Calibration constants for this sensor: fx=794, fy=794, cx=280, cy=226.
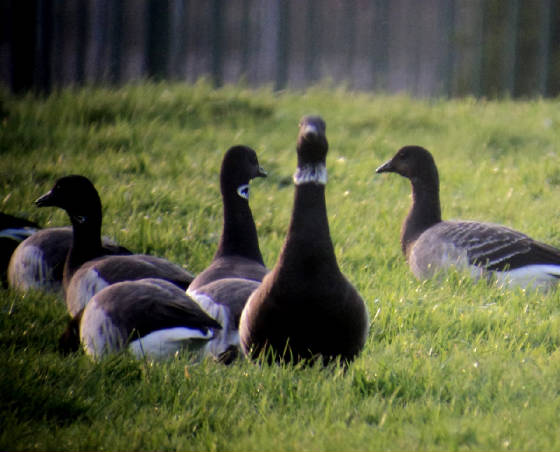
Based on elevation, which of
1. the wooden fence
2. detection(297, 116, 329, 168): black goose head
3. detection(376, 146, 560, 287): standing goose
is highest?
the wooden fence

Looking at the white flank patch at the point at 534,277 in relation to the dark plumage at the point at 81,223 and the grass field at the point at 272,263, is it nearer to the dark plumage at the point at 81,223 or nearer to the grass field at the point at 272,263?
the grass field at the point at 272,263

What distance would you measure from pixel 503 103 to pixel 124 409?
10.2 meters

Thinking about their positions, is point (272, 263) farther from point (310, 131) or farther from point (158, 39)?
point (158, 39)

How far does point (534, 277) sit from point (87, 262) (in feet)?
11.7

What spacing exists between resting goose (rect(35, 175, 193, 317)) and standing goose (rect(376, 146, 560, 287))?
2179 millimetres

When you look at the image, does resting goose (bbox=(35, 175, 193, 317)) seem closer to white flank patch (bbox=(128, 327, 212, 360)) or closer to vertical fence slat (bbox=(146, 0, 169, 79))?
white flank patch (bbox=(128, 327, 212, 360))

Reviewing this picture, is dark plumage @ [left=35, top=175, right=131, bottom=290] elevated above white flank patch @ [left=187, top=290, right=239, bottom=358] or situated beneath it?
elevated above

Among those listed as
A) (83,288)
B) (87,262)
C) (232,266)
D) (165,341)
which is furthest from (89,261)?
(165,341)

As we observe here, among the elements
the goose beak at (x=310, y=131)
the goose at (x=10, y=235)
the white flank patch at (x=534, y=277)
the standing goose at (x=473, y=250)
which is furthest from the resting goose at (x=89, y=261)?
the white flank patch at (x=534, y=277)

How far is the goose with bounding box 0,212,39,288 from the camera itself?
728cm

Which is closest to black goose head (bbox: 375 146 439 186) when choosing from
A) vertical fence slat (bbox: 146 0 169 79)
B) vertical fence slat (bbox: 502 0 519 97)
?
vertical fence slat (bbox: 146 0 169 79)

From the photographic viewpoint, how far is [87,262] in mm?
6168

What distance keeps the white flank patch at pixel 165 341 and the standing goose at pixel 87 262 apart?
1.89 feet

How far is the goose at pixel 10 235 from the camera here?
7.28 metres
